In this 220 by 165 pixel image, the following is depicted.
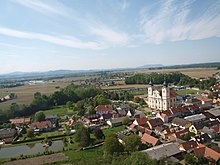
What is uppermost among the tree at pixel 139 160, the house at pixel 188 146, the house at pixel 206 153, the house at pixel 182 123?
the tree at pixel 139 160

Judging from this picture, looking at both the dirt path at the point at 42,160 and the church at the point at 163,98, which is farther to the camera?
the church at the point at 163,98

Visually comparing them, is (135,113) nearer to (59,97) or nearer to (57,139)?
(57,139)

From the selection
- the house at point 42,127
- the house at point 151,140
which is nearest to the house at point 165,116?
the house at point 151,140

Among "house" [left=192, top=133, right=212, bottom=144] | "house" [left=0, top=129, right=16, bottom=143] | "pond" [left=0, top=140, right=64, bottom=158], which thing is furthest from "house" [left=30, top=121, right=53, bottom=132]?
"house" [left=192, top=133, right=212, bottom=144]

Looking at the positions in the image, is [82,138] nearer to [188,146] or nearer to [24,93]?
[188,146]

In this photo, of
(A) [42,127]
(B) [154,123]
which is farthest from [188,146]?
(A) [42,127]

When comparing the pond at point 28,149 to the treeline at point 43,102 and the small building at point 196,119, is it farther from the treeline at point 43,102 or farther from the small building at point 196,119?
the small building at point 196,119

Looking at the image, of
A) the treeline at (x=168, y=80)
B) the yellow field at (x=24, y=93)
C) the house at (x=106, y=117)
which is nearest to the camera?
the house at (x=106, y=117)
